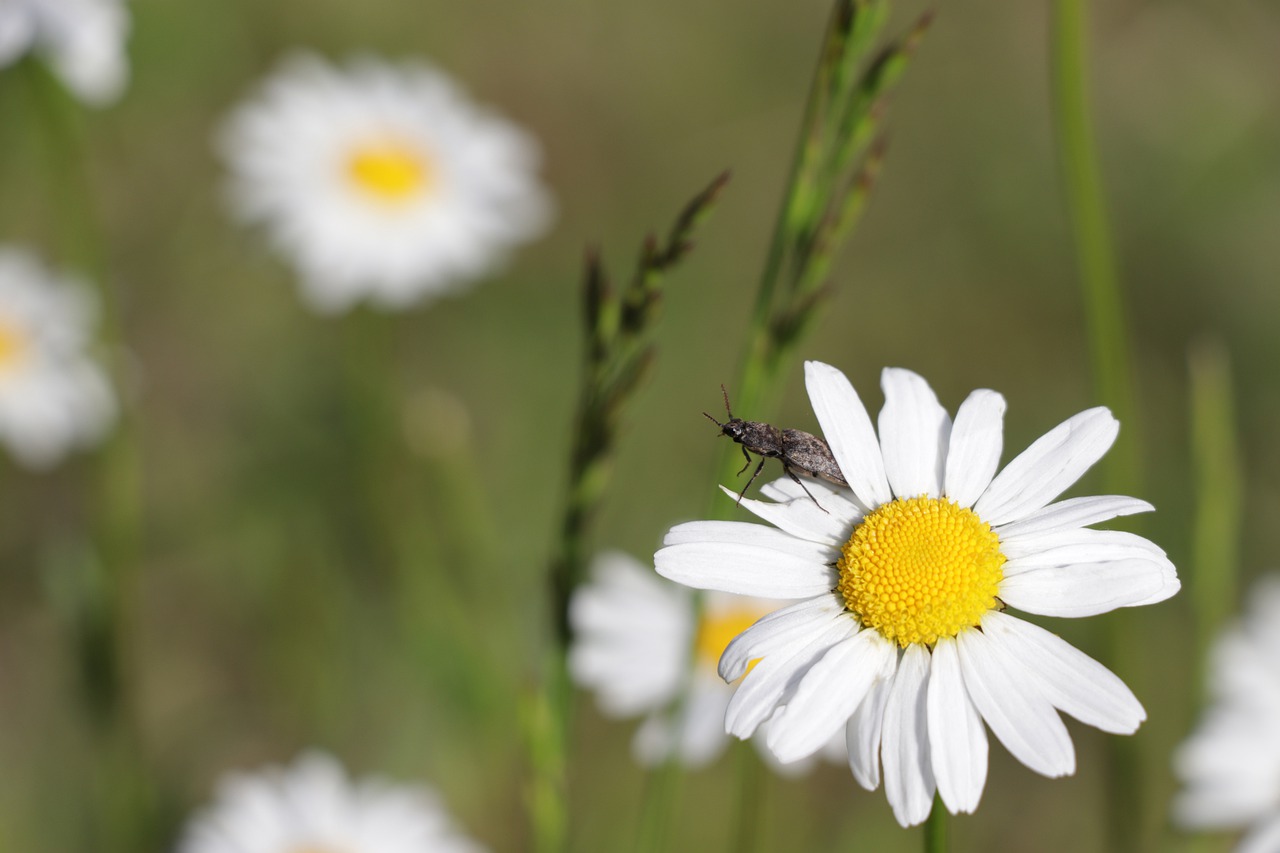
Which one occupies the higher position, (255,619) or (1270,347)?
(1270,347)

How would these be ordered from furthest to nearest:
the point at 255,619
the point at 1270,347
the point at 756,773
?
the point at 1270,347
the point at 255,619
the point at 756,773

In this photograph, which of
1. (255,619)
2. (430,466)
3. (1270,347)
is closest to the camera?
(430,466)

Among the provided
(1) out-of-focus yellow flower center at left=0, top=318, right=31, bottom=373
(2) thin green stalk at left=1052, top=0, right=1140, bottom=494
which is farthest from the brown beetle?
(1) out-of-focus yellow flower center at left=0, top=318, right=31, bottom=373

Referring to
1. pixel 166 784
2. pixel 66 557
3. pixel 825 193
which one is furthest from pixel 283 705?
pixel 825 193

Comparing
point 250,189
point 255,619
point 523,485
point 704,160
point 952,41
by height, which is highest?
point 952,41

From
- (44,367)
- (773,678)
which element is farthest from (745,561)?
(44,367)

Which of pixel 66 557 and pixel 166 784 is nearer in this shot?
pixel 66 557

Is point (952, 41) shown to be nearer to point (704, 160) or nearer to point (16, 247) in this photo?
point (704, 160)

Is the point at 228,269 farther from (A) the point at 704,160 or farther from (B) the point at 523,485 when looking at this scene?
(A) the point at 704,160
